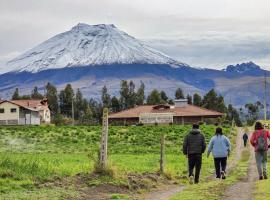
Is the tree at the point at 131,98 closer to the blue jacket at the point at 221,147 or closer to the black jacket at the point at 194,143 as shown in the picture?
the blue jacket at the point at 221,147

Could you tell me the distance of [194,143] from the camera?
1742 centimetres

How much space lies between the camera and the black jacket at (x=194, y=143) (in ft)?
57.1

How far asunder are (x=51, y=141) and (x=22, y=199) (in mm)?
34776

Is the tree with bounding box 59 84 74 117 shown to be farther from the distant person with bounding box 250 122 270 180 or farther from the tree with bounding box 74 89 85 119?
the distant person with bounding box 250 122 270 180

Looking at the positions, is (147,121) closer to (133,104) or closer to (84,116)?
(84,116)

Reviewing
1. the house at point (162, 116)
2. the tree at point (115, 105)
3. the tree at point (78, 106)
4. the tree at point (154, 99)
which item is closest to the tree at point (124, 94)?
the tree at point (115, 105)

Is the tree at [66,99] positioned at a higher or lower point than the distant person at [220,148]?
higher

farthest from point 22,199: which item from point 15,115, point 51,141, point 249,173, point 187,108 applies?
point 187,108

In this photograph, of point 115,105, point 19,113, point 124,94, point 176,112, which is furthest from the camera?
point 124,94

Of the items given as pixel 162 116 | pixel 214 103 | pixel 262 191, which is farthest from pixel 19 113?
pixel 262 191

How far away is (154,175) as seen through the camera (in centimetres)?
1933

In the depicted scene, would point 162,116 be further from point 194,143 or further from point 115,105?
point 194,143

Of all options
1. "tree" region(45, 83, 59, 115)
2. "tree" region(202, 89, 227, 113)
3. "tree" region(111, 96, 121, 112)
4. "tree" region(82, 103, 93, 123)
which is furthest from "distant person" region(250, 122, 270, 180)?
"tree" region(111, 96, 121, 112)

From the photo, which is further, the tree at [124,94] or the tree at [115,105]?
the tree at [124,94]
